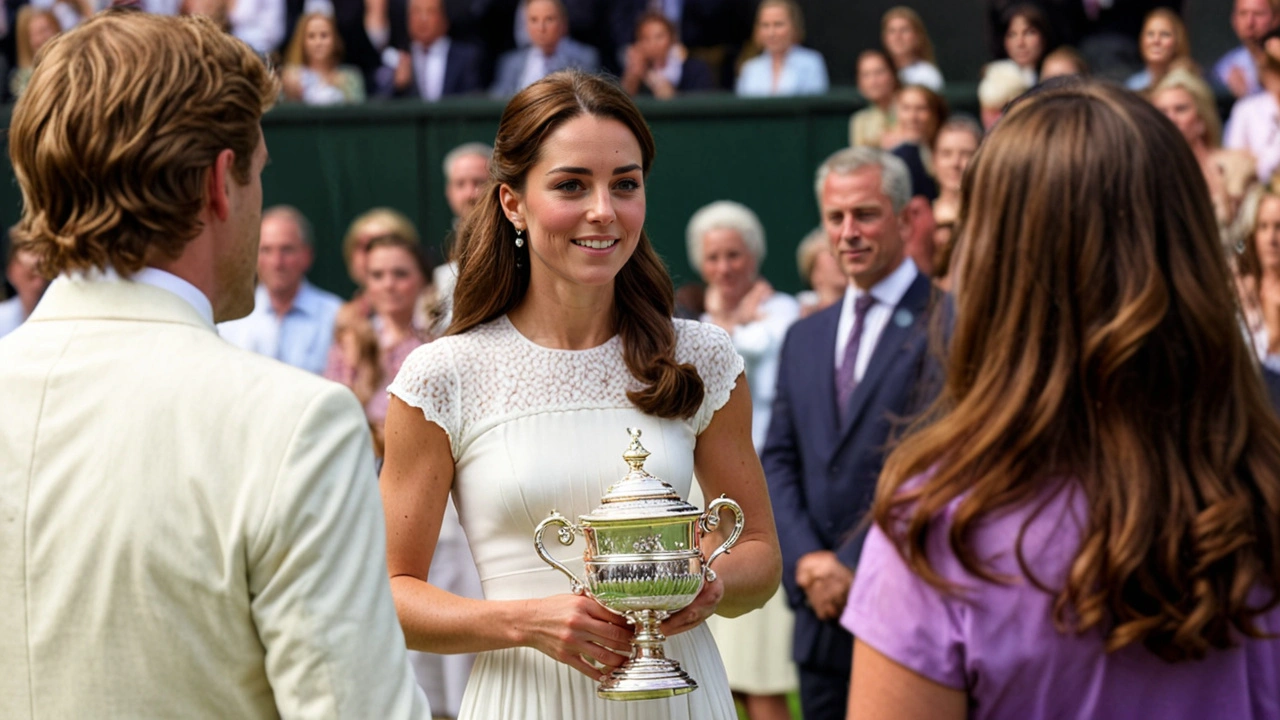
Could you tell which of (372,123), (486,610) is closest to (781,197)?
(372,123)

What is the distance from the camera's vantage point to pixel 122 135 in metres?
1.97

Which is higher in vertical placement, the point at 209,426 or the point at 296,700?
the point at 209,426

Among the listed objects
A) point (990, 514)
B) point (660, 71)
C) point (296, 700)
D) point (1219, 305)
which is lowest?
point (296, 700)

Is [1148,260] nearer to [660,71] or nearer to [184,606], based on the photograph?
[184,606]

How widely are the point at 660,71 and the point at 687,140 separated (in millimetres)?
858

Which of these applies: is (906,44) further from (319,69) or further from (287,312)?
(287,312)

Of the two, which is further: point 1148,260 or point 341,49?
point 341,49

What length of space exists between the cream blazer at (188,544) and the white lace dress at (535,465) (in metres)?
1.19

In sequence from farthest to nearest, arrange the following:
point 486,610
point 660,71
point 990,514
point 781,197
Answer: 1. point 660,71
2. point 781,197
3. point 486,610
4. point 990,514

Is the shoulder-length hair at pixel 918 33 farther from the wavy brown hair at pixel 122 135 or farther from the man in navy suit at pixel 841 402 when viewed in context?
the wavy brown hair at pixel 122 135

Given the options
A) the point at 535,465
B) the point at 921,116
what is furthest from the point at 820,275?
the point at 535,465

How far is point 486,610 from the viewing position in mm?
3092

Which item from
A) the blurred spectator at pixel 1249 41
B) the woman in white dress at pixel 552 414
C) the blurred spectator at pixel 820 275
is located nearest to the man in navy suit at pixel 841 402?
the woman in white dress at pixel 552 414

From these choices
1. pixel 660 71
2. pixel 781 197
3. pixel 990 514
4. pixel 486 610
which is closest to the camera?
pixel 990 514
